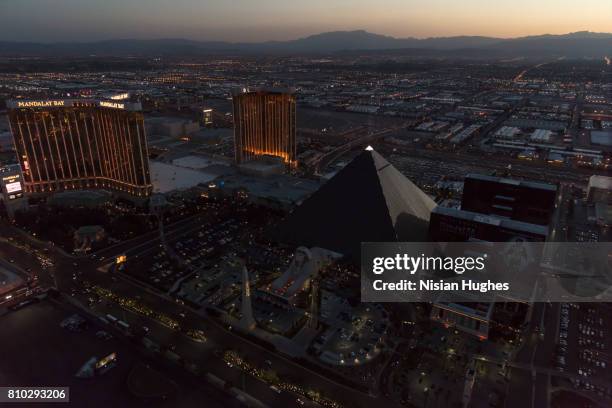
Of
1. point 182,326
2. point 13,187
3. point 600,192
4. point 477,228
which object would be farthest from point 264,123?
point 600,192

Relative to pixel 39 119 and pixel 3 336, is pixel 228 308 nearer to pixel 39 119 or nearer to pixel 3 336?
pixel 3 336

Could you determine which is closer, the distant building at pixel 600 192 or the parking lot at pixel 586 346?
the parking lot at pixel 586 346

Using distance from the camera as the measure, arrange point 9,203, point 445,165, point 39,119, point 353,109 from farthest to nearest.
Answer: point 353,109
point 445,165
point 39,119
point 9,203

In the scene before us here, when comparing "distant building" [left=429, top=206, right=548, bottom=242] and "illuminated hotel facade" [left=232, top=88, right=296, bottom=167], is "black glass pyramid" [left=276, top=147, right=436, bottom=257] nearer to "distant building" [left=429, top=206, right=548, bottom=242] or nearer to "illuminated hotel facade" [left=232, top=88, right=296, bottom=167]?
"distant building" [left=429, top=206, right=548, bottom=242]

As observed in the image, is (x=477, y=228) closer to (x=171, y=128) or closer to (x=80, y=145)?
(x=80, y=145)

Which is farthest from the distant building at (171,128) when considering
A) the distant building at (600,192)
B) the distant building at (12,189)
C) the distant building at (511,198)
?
the distant building at (600,192)

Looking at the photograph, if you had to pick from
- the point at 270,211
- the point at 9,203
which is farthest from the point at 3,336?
the point at 270,211

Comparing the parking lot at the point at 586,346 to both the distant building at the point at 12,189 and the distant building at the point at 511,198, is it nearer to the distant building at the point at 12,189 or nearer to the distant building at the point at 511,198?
the distant building at the point at 511,198
